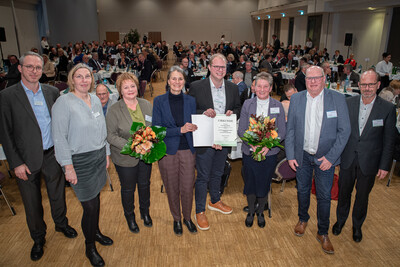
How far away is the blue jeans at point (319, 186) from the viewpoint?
2.78 meters

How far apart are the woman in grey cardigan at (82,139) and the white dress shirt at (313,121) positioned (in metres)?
1.90

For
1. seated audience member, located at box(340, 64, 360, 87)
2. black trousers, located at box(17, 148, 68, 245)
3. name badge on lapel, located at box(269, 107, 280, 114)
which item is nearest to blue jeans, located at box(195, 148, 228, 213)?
name badge on lapel, located at box(269, 107, 280, 114)

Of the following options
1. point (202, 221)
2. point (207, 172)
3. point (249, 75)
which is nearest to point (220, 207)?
point (202, 221)

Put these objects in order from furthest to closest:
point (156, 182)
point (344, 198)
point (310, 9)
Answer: point (310, 9), point (156, 182), point (344, 198)

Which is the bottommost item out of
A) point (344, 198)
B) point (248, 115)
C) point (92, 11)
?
point (344, 198)

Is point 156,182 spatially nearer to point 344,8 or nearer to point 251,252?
point 251,252

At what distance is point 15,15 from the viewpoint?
13.4 metres

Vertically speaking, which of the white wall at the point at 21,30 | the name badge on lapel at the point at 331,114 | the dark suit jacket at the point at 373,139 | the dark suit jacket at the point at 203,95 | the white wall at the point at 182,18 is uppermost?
the white wall at the point at 182,18

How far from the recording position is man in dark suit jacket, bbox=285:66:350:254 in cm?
260

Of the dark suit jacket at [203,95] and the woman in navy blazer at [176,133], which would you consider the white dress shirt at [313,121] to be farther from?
the woman in navy blazer at [176,133]

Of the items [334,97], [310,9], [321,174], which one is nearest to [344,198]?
[321,174]

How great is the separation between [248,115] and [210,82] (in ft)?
1.76

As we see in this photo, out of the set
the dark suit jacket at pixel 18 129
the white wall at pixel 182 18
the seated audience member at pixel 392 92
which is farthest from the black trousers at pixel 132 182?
the white wall at pixel 182 18

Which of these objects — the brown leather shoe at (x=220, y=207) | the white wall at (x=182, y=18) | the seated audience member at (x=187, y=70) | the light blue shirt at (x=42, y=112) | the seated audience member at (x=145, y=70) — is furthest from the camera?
the white wall at (x=182, y=18)
